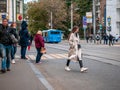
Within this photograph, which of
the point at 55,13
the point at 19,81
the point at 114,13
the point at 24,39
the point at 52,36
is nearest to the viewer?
the point at 19,81

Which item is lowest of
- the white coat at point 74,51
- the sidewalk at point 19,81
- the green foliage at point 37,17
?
the sidewalk at point 19,81

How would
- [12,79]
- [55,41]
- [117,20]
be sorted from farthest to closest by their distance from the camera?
[117,20] < [55,41] < [12,79]

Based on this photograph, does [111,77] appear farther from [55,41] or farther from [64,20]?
[64,20]

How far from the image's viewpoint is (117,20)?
9444 cm

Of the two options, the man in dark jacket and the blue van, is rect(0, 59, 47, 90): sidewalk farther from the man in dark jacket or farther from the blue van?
the blue van

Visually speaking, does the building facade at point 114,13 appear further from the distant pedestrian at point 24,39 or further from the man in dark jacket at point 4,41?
the man in dark jacket at point 4,41

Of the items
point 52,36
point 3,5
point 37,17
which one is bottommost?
point 52,36

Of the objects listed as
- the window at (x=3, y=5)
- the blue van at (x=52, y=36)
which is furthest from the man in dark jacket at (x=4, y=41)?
the blue van at (x=52, y=36)

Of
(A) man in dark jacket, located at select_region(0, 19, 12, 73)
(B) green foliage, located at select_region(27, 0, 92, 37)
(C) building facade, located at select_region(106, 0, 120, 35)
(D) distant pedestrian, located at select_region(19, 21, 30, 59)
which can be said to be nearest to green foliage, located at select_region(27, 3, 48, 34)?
→ (B) green foliage, located at select_region(27, 0, 92, 37)

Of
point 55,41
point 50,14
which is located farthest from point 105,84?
point 50,14

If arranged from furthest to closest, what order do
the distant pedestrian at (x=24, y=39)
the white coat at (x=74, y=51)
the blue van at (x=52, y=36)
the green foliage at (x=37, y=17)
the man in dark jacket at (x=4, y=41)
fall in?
the green foliage at (x=37, y=17), the blue van at (x=52, y=36), the distant pedestrian at (x=24, y=39), the white coat at (x=74, y=51), the man in dark jacket at (x=4, y=41)

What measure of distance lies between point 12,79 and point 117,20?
270ft

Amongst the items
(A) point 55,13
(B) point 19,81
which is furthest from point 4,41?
(A) point 55,13

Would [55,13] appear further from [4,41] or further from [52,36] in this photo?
[4,41]
